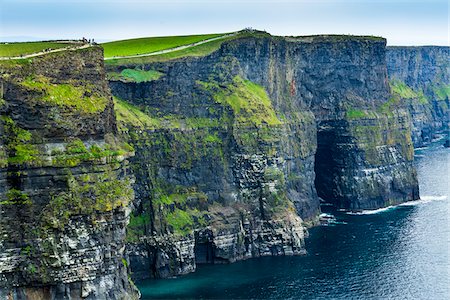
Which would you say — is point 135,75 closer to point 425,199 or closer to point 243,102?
point 243,102

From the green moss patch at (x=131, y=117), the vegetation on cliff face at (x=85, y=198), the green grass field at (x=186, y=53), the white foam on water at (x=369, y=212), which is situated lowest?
the white foam on water at (x=369, y=212)

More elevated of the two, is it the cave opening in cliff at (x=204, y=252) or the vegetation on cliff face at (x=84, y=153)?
the vegetation on cliff face at (x=84, y=153)

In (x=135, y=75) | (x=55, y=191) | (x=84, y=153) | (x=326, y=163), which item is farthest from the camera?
(x=326, y=163)

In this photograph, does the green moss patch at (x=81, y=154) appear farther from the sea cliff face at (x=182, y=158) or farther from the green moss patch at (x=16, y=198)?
the green moss patch at (x=16, y=198)

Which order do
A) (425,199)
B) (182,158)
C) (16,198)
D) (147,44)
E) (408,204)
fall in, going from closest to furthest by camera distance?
1. (16,198)
2. (182,158)
3. (147,44)
4. (408,204)
5. (425,199)

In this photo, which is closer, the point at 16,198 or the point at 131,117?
the point at 16,198

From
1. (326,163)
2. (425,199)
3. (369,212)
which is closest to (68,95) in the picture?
(369,212)

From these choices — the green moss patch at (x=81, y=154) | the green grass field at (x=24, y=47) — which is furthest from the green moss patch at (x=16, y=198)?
the green grass field at (x=24, y=47)

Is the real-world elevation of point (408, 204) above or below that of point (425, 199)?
below
